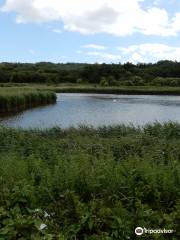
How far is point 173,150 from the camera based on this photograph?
9227 millimetres

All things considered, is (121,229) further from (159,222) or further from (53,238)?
(53,238)

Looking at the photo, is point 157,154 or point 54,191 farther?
point 157,154

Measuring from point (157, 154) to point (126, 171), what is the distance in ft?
10.7

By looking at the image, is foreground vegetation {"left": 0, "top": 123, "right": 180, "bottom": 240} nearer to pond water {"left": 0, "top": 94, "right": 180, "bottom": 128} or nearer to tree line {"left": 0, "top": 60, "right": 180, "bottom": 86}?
pond water {"left": 0, "top": 94, "right": 180, "bottom": 128}

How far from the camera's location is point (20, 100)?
41.2 metres

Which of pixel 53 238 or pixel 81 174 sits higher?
pixel 81 174

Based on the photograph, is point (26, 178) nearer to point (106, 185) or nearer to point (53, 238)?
point (106, 185)

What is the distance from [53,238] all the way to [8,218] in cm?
52

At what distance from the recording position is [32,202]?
14.9 ft

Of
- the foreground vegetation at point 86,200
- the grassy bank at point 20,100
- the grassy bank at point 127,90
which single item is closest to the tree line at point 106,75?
the grassy bank at point 127,90

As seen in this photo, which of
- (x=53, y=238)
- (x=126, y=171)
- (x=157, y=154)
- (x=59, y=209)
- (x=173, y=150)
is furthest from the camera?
(x=173, y=150)

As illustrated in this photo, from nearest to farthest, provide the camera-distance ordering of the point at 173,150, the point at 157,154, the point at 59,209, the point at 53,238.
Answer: the point at 53,238
the point at 59,209
the point at 157,154
the point at 173,150

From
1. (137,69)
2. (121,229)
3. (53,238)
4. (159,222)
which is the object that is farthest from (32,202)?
(137,69)

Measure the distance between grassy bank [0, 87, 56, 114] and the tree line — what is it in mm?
62212
